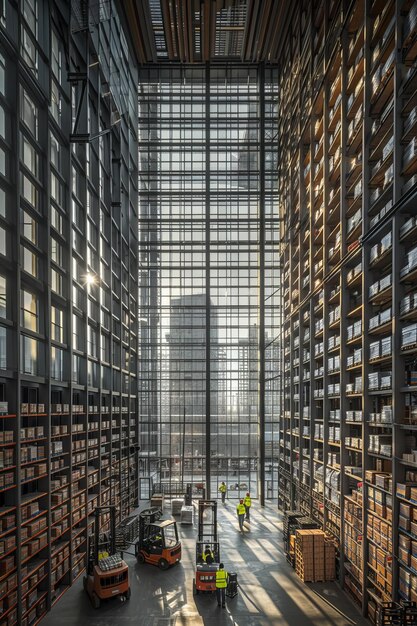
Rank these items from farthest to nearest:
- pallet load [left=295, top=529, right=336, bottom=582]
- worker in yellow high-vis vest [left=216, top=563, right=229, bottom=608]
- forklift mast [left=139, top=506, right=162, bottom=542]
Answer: forklift mast [left=139, top=506, right=162, bottom=542], pallet load [left=295, top=529, right=336, bottom=582], worker in yellow high-vis vest [left=216, top=563, right=229, bottom=608]

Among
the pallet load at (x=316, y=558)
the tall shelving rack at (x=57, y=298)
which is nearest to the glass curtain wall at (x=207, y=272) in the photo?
the tall shelving rack at (x=57, y=298)

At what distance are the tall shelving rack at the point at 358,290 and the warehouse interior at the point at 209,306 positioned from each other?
5.0 inches

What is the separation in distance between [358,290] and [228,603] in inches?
596

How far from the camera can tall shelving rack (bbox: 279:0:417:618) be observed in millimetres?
17531

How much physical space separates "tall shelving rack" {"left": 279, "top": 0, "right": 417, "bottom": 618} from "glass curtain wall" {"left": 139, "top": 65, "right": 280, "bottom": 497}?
8754 mm

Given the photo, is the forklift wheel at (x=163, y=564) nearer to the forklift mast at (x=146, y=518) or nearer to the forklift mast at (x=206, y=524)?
the forklift mast at (x=146, y=518)

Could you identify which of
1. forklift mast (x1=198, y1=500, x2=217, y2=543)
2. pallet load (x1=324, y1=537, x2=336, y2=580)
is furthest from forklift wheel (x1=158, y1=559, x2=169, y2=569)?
pallet load (x1=324, y1=537, x2=336, y2=580)

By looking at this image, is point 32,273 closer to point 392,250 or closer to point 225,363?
point 392,250

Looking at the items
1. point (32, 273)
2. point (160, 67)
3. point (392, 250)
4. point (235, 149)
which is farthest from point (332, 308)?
point (160, 67)

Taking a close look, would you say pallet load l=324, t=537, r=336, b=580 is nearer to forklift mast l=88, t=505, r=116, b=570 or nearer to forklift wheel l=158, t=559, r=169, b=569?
forklift wheel l=158, t=559, r=169, b=569

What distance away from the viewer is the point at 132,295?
135ft

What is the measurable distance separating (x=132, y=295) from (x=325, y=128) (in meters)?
20.7

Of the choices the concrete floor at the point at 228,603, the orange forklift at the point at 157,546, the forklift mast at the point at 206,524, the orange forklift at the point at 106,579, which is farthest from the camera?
the forklift mast at the point at 206,524

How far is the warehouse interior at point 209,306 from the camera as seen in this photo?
18375mm
